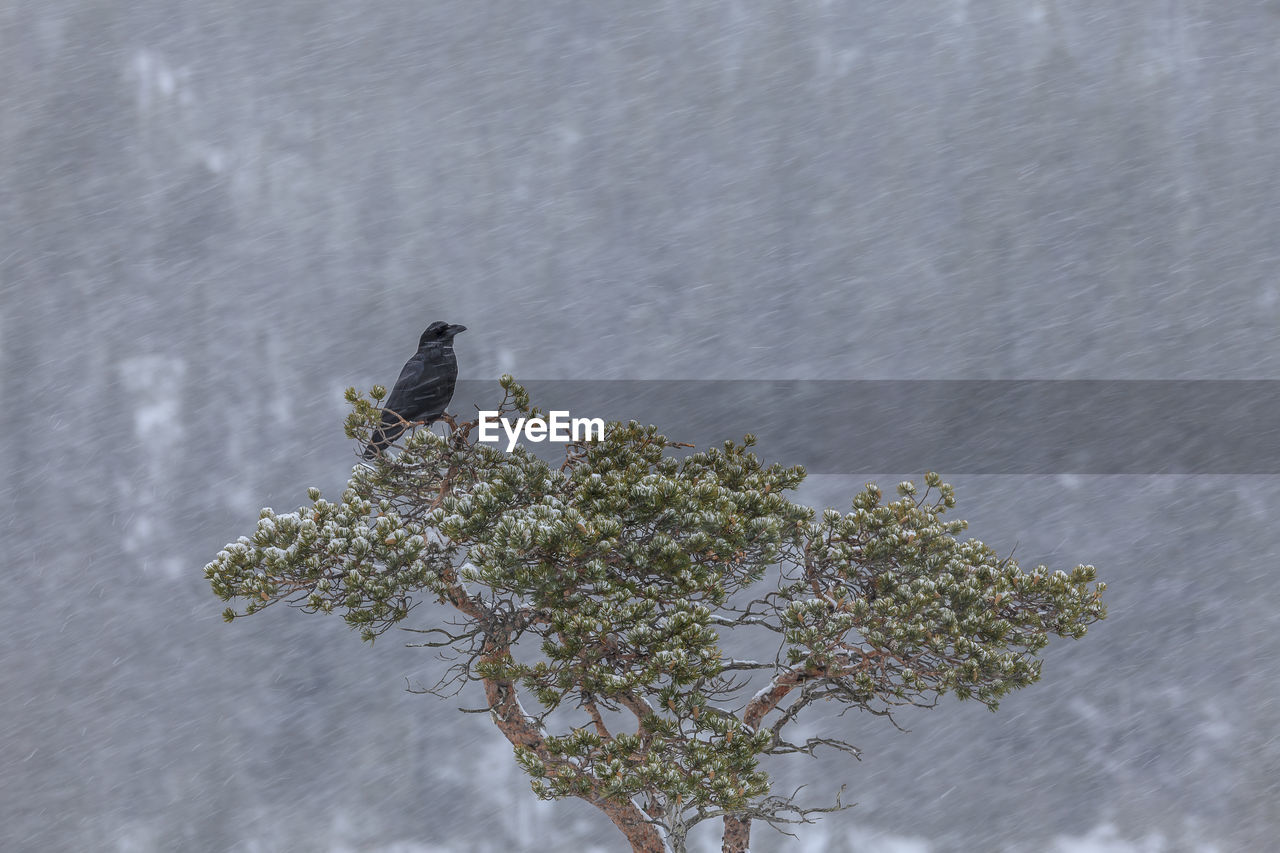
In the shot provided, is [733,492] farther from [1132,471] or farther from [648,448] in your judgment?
[1132,471]

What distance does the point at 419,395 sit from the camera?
321 cm

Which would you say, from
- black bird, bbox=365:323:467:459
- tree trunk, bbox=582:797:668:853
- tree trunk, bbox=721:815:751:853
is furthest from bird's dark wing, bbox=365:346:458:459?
tree trunk, bbox=721:815:751:853

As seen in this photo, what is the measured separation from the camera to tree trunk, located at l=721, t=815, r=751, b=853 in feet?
11.2

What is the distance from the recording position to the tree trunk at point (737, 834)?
11.2ft

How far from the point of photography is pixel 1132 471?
4996 mm

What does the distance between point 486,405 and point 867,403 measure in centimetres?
182

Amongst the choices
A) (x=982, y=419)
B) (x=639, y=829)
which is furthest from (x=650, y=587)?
(x=982, y=419)

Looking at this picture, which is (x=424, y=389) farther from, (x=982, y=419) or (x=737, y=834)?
(x=982, y=419)

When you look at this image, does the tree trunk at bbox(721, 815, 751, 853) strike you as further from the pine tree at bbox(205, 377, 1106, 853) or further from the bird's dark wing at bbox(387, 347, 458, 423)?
the bird's dark wing at bbox(387, 347, 458, 423)

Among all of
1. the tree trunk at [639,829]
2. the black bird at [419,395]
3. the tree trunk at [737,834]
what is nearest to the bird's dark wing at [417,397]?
the black bird at [419,395]

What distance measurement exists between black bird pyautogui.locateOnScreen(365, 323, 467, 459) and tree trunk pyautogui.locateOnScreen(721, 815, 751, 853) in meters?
1.59

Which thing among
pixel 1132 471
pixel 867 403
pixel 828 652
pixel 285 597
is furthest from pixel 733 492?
pixel 1132 471

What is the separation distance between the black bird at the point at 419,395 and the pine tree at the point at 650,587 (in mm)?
75

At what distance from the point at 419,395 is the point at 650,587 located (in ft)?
3.00
